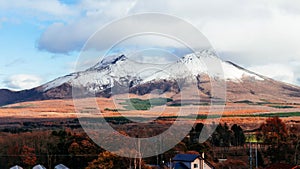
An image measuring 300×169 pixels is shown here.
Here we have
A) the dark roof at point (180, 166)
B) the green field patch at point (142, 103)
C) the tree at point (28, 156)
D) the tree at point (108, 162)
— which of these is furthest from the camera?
the green field patch at point (142, 103)

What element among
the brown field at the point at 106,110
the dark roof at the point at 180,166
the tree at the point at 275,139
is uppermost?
the brown field at the point at 106,110

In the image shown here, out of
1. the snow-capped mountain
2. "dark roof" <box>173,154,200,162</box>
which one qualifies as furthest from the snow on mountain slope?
"dark roof" <box>173,154,200,162</box>

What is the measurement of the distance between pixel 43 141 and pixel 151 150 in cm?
874

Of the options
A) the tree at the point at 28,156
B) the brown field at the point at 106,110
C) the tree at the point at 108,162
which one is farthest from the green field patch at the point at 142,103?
the tree at the point at 108,162

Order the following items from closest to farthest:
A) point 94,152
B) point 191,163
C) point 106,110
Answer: point 191,163 < point 94,152 < point 106,110

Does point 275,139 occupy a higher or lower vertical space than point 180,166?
higher

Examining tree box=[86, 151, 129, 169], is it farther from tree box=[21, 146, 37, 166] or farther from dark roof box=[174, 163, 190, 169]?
tree box=[21, 146, 37, 166]

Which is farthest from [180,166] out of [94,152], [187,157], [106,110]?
[106,110]

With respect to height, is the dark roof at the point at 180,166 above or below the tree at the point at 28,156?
below

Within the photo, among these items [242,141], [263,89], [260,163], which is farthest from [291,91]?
[260,163]

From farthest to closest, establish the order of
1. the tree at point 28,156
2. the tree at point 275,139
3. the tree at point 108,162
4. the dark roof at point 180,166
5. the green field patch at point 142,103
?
the green field patch at point 142,103, the tree at point 28,156, the tree at point 275,139, the dark roof at point 180,166, the tree at point 108,162

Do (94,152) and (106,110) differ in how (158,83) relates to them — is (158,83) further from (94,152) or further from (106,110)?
(94,152)

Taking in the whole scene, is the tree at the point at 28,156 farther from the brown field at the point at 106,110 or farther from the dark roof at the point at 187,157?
the brown field at the point at 106,110

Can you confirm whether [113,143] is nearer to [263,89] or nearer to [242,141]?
[242,141]
